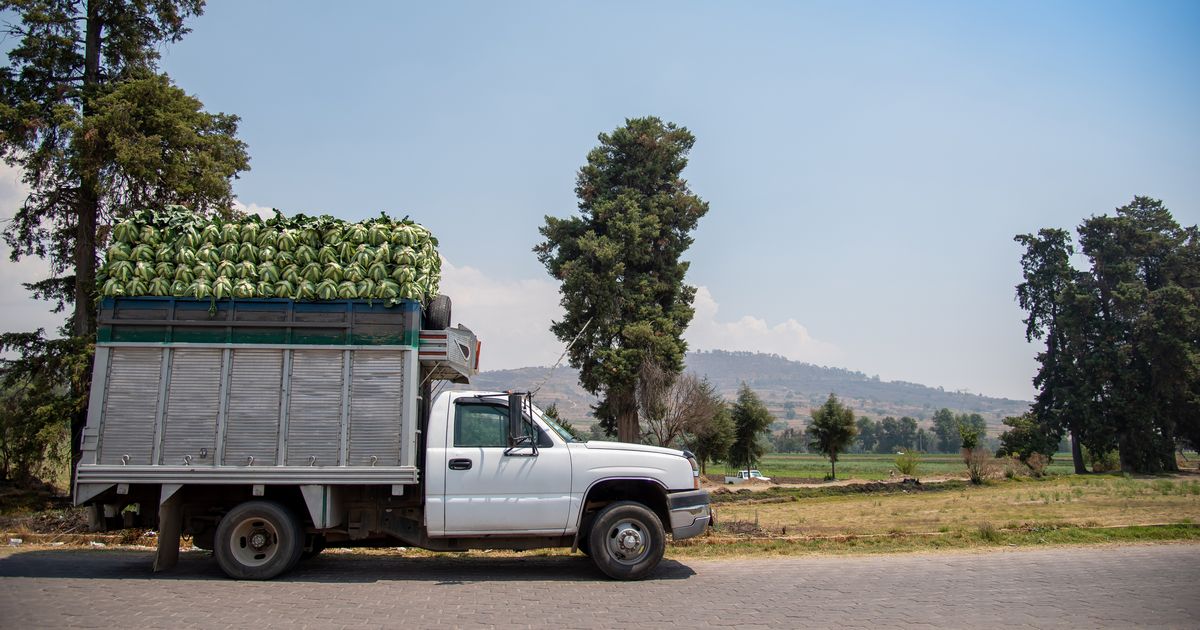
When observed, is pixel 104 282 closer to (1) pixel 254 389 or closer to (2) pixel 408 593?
(1) pixel 254 389

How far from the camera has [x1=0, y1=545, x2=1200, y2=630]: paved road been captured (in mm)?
6453

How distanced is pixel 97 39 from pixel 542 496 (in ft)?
57.1

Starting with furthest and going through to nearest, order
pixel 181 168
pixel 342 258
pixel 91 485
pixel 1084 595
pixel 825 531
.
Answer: pixel 181 168 → pixel 825 531 → pixel 342 258 → pixel 91 485 → pixel 1084 595

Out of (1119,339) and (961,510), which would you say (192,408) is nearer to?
(961,510)

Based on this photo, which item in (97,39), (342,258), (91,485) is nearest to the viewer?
(91,485)

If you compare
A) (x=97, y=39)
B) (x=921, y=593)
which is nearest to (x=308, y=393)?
(x=921, y=593)

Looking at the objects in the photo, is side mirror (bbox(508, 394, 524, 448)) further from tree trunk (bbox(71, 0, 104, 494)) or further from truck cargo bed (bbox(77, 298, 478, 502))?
tree trunk (bbox(71, 0, 104, 494))

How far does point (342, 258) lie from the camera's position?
868 cm

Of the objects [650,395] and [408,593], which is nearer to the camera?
[408,593]

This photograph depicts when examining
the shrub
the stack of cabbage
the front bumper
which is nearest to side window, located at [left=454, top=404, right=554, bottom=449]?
the stack of cabbage

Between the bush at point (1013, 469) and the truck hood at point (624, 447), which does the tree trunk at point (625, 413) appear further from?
the truck hood at point (624, 447)

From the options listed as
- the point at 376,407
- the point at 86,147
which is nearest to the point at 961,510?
the point at 376,407

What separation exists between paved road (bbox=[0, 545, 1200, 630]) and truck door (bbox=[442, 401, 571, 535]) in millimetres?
688

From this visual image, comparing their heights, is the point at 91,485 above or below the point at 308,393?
below
